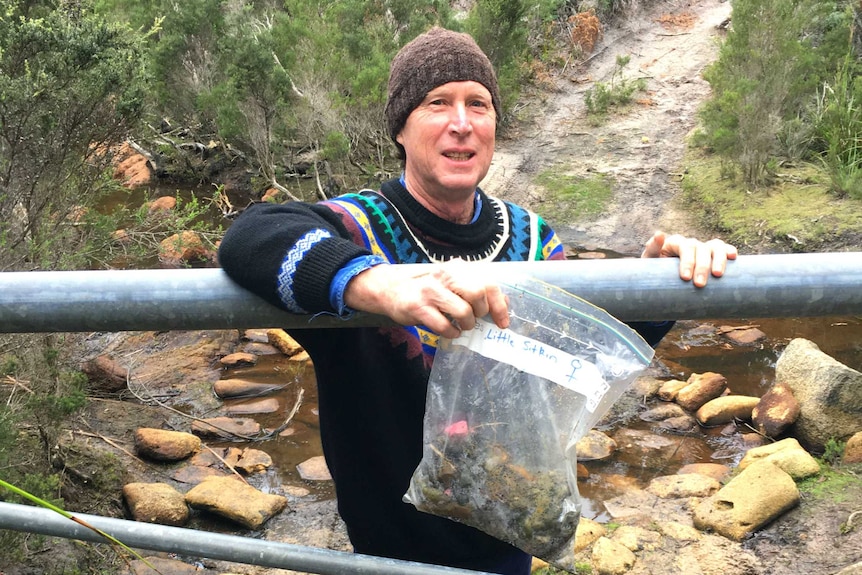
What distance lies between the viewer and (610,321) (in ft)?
2.96

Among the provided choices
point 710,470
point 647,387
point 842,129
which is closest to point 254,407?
point 647,387

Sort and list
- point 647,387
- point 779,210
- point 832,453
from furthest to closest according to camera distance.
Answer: point 779,210 < point 647,387 < point 832,453

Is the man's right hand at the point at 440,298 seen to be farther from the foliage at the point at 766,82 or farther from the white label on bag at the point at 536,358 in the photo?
the foliage at the point at 766,82

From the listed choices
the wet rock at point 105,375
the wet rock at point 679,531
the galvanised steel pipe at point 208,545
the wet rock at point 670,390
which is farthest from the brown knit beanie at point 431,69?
the wet rock at point 105,375

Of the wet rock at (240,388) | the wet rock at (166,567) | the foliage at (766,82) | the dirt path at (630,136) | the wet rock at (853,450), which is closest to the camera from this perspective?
the wet rock at (166,567)

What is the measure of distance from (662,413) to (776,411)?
75cm

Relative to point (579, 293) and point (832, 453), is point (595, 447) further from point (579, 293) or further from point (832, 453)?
point (579, 293)

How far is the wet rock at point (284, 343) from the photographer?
6.35 meters

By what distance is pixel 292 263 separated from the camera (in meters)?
0.97

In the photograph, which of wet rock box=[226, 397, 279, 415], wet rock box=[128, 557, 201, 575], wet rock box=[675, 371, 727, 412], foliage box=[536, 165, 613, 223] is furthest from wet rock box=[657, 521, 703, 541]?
foliage box=[536, 165, 613, 223]

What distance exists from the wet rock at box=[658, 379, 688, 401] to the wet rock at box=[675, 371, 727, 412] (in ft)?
0.13

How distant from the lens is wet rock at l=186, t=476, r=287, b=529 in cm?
423

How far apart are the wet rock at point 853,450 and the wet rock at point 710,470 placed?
0.65 meters

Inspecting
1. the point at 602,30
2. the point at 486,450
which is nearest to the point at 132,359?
the point at 486,450
